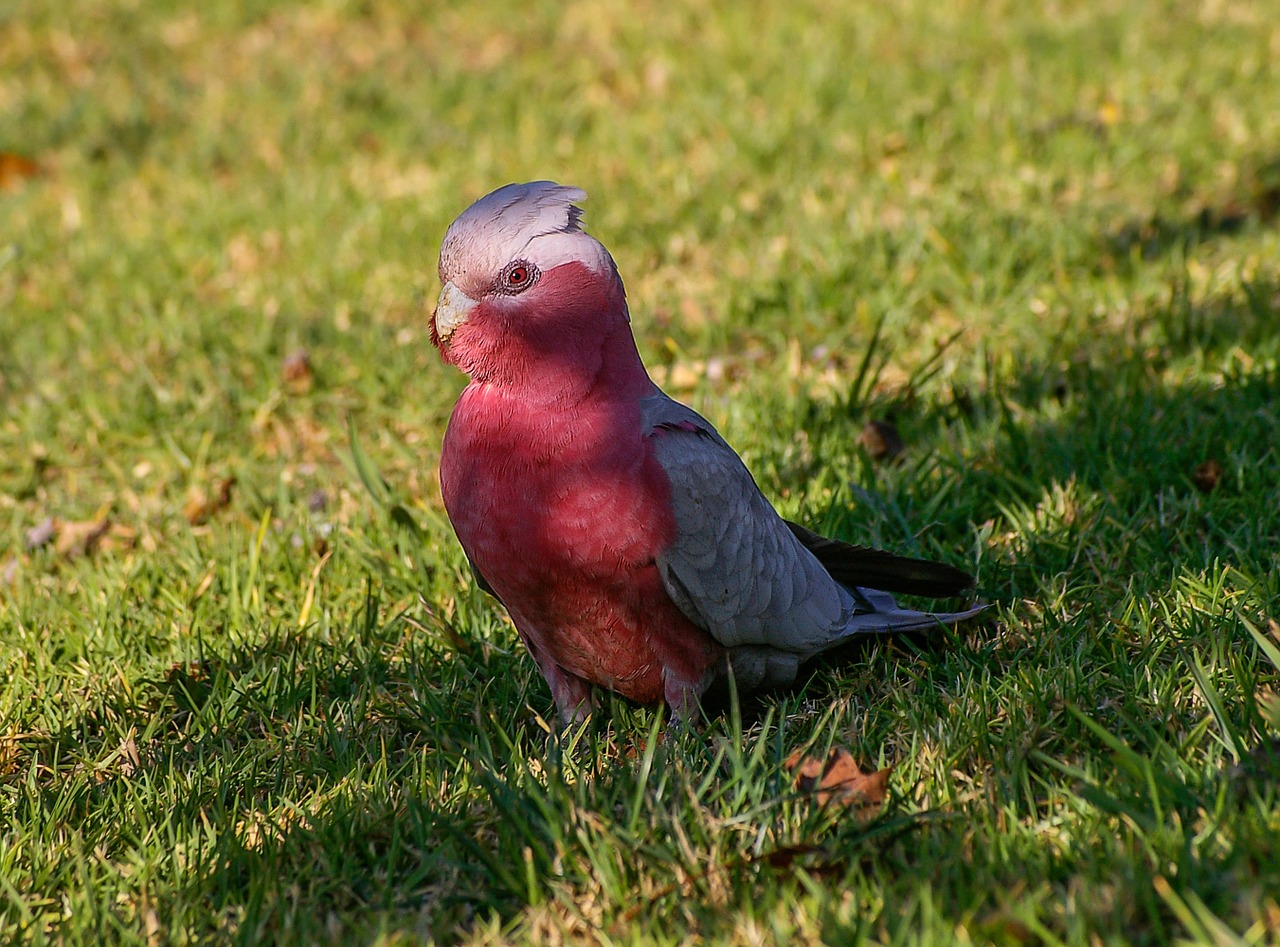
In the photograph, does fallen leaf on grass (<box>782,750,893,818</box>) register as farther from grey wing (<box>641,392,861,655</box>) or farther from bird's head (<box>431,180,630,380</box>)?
bird's head (<box>431,180,630,380</box>)

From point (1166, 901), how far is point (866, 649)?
1174 millimetres

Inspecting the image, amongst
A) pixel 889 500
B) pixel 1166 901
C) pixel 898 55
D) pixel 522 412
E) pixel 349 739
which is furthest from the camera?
pixel 898 55

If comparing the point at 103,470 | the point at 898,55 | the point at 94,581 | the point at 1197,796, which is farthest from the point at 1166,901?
the point at 898,55

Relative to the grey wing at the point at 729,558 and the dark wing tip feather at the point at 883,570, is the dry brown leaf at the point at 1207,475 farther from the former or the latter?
the grey wing at the point at 729,558

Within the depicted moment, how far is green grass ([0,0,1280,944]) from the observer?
2254 mm

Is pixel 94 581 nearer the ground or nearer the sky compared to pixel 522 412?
nearer the ground

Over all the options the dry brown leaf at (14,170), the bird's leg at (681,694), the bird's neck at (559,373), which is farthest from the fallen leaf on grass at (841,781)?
the dry brown leaf at (14,170)

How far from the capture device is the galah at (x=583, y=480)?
2.68m

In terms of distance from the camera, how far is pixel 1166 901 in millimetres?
2008

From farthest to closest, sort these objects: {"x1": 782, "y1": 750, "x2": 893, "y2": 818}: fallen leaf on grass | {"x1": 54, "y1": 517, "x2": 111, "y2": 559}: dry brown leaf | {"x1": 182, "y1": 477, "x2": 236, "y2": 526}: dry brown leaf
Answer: {"x1": 182, "y1": 477, "x2": 236, "y2": 526}: dry brown leaf
{"x1": 54, "y1": 517, "x2": 111, "y2": 559}: dry brown leaf
{"x1": 782, "y1": 750, "x2": 893, "y2": 818}: fallen leaf on grass

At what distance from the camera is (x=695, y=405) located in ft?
14.2

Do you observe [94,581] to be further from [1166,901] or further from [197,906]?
[1166,901]

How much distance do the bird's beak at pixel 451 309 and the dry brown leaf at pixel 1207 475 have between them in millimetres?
2083

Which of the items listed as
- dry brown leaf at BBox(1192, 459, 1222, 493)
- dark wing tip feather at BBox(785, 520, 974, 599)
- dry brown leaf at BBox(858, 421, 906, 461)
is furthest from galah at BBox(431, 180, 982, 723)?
dry brown leaf at BBox(1192, 459, 1222, 493)
